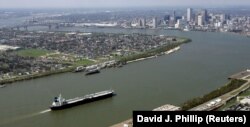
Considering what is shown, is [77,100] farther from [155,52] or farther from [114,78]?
[155,52]

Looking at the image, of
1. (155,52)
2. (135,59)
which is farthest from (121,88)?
(155,52)

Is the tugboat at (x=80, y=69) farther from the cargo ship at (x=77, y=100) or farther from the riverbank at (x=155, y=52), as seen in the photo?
the cargo ship at (x=77, y=100)

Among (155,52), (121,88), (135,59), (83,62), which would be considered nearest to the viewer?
(121,88)

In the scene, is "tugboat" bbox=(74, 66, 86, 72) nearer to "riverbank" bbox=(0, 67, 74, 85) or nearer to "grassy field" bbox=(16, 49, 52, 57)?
"riverbank" bbox=(0, 67, 74, 85)

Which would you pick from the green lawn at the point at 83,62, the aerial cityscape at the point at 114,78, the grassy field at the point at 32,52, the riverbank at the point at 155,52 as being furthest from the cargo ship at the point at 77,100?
the grassy field at the point at 32,52

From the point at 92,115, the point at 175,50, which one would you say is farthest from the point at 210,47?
the point at 92,115

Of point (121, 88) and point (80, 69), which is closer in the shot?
point (121, 88)

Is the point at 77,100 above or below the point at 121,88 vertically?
above
